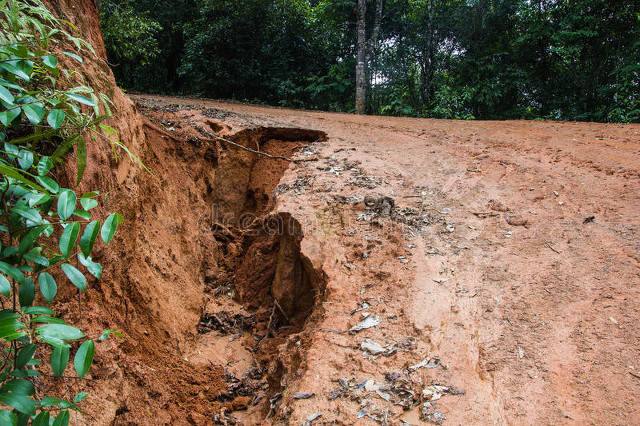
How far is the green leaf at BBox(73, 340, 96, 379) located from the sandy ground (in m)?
1.46

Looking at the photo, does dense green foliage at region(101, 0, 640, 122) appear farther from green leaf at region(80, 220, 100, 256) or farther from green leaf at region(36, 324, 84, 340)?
green leaf at region(36, 324, 84, 340)

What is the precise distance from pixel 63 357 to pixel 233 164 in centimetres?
445

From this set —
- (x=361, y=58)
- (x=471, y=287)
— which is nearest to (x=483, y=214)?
(x=471, y=287)

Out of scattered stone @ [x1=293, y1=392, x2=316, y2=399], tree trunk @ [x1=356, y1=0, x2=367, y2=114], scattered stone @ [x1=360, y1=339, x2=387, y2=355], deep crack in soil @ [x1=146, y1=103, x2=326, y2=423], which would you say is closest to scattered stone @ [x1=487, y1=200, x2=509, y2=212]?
deep crack in soil @ [x1=146, y1=103, x2=326, y2=423]

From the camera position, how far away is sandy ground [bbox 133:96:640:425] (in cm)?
233

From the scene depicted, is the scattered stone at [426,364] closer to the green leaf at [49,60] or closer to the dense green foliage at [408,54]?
the green leaf at [49,60]

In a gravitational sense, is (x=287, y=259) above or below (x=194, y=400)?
above

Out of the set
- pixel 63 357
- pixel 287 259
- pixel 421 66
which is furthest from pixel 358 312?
pixel 421 66

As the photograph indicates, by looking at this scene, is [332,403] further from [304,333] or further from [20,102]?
[20,102]

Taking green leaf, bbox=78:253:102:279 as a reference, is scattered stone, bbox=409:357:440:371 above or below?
below

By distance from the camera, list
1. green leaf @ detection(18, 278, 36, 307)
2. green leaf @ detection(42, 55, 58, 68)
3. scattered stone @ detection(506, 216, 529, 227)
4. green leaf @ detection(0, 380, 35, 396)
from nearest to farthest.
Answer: green leaf @ detection(0, 380, 35, 396)
green leaf @ detection(18, 278, 36, 307)
green leaf @ detection(42, 55, 58, 68)
scattered stone @ detection(506, 216, 529, 227)

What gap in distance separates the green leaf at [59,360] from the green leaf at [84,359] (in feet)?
0.12

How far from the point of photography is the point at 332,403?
95.6 inches

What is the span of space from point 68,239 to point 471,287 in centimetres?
283
